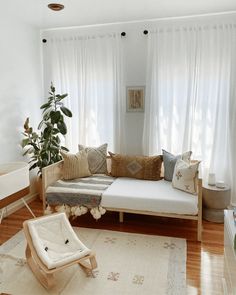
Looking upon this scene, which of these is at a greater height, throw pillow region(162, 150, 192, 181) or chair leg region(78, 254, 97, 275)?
throw pillow region(162, 150, 192, 181)

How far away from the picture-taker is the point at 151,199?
117 inches

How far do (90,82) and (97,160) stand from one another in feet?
4.09

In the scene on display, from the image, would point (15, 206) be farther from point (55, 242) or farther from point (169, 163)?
point (169, 163)

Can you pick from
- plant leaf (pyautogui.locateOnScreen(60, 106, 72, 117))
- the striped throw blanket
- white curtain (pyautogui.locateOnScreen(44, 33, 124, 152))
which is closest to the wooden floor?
the striped throw blanket

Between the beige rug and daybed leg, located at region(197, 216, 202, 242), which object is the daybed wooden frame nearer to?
daybed leg, located at region(197, 216, 202, 242)

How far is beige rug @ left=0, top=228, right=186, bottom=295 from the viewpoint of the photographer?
2146 mm

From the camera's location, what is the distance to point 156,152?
3.99 meters

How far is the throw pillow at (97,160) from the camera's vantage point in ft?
12.8

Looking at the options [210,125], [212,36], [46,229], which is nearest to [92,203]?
[46,229]

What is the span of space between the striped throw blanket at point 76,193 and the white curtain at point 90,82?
3.08 ft

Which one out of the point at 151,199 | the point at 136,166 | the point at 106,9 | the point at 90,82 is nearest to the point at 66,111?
the point at 90,82

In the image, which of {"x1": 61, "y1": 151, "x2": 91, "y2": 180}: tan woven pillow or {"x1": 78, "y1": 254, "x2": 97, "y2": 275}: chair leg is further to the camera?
{"x1": 61, "y1": 151, "x2": 91, "y2": 180}: tan woven pillow

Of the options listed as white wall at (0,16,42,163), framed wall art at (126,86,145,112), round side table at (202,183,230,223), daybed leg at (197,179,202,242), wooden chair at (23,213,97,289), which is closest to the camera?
wooden chair at (23,213,97,289)

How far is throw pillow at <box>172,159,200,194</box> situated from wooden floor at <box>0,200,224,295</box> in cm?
53
